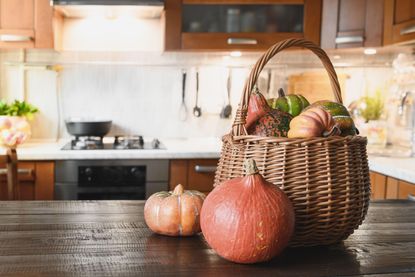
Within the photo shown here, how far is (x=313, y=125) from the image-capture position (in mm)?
938

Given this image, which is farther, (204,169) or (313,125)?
(204,169)

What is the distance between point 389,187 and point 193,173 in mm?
993

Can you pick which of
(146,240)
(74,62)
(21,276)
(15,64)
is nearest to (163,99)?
(74,62)

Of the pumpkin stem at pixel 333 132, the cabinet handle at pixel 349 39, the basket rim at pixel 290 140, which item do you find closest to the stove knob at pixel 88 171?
the cabinet handle at pixel 349 39

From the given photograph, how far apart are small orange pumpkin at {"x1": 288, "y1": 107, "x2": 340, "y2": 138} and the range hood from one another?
2.01 metres

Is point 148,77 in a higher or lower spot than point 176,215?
higher

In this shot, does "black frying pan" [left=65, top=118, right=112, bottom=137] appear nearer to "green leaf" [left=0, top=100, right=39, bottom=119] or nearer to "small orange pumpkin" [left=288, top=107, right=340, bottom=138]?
"green leaf" [left=0, top=100, right=39, bottom=119]

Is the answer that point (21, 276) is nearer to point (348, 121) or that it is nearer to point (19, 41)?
point (348, 121)

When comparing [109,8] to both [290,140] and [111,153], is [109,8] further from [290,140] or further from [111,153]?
[290,140]

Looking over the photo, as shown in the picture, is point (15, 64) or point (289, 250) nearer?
point (289, 250)

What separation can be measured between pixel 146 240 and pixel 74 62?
7.80ft

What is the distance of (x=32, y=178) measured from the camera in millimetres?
2648

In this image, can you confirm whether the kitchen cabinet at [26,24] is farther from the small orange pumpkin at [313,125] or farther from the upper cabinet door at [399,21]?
the small orange pumpkin at [313,125]

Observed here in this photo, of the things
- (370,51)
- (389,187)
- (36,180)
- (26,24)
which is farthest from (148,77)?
(389,187)
